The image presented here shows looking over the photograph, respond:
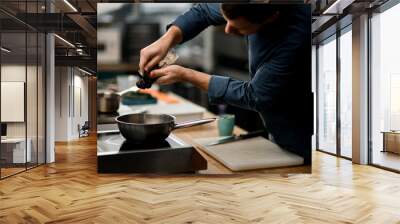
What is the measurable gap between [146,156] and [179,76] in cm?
96

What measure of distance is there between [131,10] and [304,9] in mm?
1939

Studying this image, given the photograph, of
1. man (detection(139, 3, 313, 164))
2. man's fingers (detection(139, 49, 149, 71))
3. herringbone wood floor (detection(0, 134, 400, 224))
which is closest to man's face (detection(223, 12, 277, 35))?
man (detection(139, 3, 313, 164))

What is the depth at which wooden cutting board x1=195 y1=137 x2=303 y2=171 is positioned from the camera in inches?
170

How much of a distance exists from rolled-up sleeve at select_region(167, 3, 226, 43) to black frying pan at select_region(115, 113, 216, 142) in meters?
0.93

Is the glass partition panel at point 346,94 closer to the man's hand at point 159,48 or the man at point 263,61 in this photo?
the man at point 263,61

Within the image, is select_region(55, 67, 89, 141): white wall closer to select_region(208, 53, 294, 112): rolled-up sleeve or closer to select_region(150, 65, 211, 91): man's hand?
select_region(150, 65, 211, 91): man's hand

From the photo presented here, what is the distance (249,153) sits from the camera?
14.3 feet

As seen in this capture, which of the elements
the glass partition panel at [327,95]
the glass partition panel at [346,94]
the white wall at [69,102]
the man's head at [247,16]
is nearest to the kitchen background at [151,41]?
the man's head at [247,16]

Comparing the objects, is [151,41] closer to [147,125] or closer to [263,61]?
[147,125]

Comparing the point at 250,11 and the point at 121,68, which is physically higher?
the point at 250,11

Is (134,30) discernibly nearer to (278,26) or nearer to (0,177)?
(278,26)

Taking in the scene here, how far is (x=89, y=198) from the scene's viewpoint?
3.62 metres

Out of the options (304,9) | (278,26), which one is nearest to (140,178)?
(278,26)

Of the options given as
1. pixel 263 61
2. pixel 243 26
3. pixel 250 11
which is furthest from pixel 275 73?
pixel 250 11
